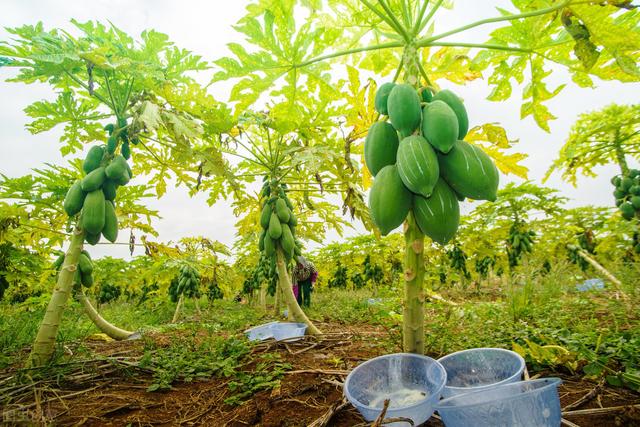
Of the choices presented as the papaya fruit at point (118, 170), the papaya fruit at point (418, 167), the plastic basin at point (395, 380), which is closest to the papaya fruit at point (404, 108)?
the papaya fruit at point (418, 167)

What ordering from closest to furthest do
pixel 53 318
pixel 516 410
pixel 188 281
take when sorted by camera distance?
pixel 516 410, pixel 53 318, pixel 188 281

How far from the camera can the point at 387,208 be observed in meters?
1.36

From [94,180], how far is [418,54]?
2192 millimetres

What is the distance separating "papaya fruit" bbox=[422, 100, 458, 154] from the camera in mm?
1315

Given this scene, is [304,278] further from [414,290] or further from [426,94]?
[426,94]

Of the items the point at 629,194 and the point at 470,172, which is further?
the point at 629,194

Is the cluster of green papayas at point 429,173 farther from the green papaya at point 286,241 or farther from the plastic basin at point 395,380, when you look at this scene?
the green papaya at point 286,241

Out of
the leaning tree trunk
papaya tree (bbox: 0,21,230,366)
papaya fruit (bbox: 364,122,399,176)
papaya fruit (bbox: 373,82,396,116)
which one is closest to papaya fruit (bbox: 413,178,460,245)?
the leaning tree trunk

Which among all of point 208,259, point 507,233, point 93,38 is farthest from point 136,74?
point 507,233

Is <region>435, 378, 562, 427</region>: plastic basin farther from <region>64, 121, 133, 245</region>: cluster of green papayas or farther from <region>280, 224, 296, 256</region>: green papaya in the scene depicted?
<region>280, 224, 296, 256</region>: green papaya

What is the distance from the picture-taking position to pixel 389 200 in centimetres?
136

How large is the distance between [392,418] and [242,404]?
0.90 m

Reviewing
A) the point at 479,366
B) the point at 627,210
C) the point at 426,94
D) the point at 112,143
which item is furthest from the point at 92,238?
the point at 627,210

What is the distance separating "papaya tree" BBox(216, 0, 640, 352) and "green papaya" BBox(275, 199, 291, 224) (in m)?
1.31
